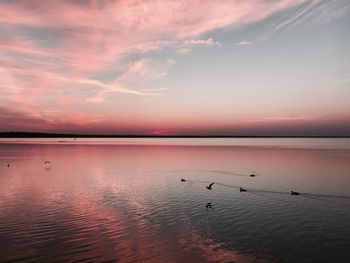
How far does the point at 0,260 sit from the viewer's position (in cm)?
1922

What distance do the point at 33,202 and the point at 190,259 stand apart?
23.8m

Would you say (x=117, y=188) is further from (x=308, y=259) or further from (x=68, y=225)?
(x=308, y=259)

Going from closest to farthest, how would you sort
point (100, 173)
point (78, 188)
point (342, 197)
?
1. point (342, 197)
2. point (78, 188)
3. point (100, 173)

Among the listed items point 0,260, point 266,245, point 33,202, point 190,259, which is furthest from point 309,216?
point 33,202

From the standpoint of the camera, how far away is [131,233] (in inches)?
971

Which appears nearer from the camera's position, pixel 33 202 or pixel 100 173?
pixel 33 202

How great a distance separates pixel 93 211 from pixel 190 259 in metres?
15.6

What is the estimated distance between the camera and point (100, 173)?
63.5 meters

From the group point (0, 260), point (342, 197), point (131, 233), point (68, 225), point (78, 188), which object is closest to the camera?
point (0, 260)

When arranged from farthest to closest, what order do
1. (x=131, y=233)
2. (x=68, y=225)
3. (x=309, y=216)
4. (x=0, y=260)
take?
(x=309, y=216) < (x=68, y=225) < (x=131, y=233) < (x=0, y=260)

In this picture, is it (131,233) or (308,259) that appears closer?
(308,259)

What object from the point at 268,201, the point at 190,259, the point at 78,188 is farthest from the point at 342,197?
the point at 78,188

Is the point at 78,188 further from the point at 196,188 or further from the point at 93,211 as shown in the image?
the point at 196,188

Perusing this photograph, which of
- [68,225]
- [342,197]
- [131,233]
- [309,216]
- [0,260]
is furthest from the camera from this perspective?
[342,197]
